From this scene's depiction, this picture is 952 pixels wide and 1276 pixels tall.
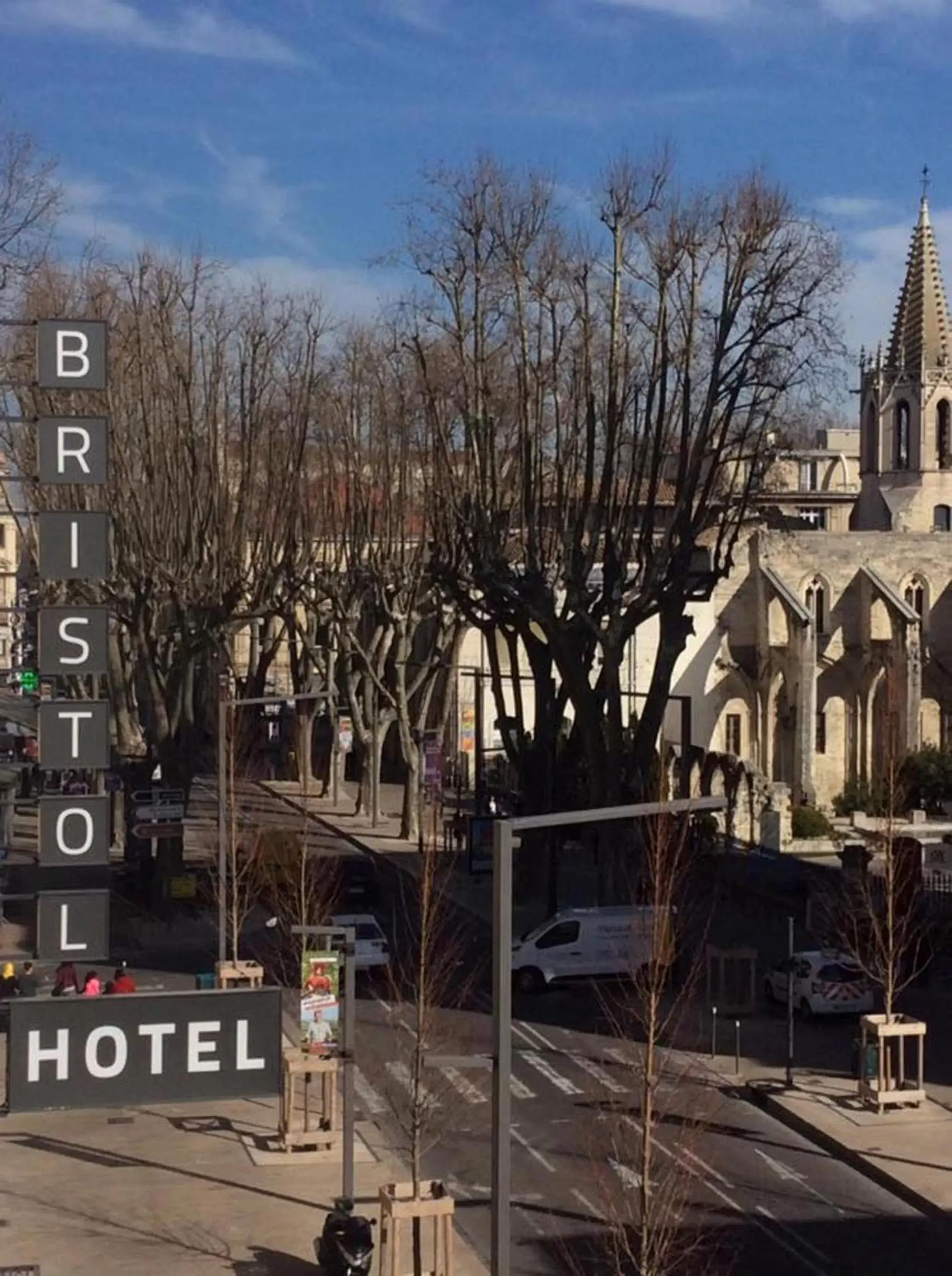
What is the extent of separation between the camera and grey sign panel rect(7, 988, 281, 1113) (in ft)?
36.7

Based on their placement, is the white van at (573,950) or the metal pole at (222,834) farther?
the white van at (573,950)

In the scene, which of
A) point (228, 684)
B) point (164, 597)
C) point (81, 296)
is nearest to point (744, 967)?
point (228, 684)

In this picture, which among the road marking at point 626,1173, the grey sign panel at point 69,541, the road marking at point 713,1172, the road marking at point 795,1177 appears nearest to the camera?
the grey sign panel at point 69,541

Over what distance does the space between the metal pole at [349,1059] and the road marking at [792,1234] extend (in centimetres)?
468

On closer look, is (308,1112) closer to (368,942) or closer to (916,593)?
(368,942)

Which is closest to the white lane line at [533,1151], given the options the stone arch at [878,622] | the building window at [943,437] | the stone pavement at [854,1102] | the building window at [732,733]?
the stone pavement at [854,1102]

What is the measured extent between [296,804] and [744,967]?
22.5m

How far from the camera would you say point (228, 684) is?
1463 inches

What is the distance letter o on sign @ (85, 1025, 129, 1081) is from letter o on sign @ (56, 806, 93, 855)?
2432mm

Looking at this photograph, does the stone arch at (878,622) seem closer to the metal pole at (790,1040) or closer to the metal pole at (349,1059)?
the metal pole at (790,1040)

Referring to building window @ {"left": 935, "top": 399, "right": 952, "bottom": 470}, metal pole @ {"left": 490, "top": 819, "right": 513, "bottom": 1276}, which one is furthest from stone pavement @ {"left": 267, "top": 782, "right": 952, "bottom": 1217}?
building window @ {"left": 935, "top": 399, "right": 952, "bottom": 470}

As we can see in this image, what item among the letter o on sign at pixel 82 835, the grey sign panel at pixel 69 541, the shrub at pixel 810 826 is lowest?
the shrub at pixel 810 826

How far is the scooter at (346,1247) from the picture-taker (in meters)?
18.2

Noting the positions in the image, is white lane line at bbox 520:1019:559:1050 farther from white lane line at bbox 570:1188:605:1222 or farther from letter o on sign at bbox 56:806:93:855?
letter o on sign at bbox 56:806:93:855
